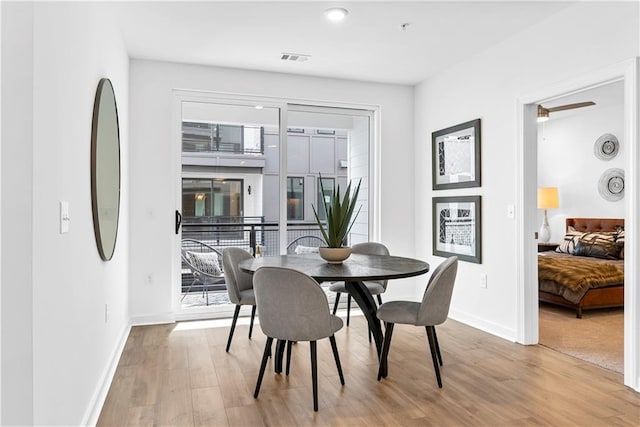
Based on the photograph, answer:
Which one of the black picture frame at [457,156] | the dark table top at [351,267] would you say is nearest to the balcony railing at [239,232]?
the dark table top at [351,267]

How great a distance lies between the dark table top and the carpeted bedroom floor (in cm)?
150

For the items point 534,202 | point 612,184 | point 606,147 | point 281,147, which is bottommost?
point 534,202

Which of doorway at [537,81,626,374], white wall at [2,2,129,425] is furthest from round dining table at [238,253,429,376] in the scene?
doorway at [537,81,626,374]

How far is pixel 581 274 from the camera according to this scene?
14.7 feet

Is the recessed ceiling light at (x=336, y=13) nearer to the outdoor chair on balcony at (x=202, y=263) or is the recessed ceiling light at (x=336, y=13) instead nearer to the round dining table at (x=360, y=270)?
the round dining table at (x=360, y=270)

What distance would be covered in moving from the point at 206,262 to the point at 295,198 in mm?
1151

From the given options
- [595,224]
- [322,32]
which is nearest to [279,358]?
[322,32]

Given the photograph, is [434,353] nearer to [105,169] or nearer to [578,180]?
[105,169]

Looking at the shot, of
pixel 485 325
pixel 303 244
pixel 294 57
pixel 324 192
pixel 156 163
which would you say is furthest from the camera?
pixel 324 192

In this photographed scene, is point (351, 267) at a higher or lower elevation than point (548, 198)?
lower

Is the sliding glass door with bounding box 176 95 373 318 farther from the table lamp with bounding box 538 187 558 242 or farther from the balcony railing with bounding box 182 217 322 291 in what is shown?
the table lamp with bounding box 538 187 558 242

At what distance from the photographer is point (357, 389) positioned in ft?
8.84

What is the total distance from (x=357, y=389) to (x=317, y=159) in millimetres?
2834

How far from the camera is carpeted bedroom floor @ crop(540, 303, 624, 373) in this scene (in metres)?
3.31
